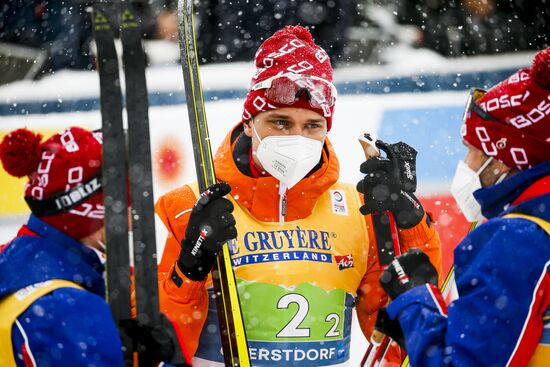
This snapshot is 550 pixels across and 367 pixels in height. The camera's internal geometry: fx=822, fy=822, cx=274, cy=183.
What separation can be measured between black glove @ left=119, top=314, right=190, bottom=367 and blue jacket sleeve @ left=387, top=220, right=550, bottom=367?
666 mm

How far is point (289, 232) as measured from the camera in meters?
2.89

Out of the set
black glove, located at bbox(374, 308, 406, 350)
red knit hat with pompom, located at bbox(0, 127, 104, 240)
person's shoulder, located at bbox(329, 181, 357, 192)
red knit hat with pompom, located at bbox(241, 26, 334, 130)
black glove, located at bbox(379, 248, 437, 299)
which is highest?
red knit hat with pompom, located at bbox(241, 26, 334, 130)

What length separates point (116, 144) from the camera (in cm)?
205

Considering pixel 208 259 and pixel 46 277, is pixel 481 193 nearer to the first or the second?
pixel 208 259

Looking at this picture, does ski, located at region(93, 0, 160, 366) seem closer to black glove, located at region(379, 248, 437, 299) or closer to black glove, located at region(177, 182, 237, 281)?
black glove, located at region(177, 182, 237, 281)

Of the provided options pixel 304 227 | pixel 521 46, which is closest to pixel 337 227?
pixel 304 227

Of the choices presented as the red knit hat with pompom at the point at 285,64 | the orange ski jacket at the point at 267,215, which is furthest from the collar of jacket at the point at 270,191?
the red knit hat with pompom at the point at 285,64

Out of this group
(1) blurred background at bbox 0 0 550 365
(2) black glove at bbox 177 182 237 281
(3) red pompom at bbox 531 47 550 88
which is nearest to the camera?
(3) red pompom at bbox 531 47 550 88

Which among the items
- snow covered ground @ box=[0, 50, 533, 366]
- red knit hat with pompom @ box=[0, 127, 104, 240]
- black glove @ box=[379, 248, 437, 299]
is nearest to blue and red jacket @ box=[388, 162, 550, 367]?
black glove @ box=[379, 248, 437, 299]

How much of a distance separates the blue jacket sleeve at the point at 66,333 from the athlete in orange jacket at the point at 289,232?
699mm

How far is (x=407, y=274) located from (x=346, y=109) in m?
3.56

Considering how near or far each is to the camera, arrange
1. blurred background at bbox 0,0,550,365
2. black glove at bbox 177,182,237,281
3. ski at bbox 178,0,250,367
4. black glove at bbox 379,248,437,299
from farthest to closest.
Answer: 1. blurred background at bbox 0,0,550,365
2. ski at bbox 178,0,250,367
3. black glove at bbox 177,182,237,281
4. black glove at bbox 379,248,437,299

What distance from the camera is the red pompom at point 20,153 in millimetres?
2164

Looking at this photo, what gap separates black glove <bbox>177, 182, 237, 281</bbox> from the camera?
2596 millimetres
